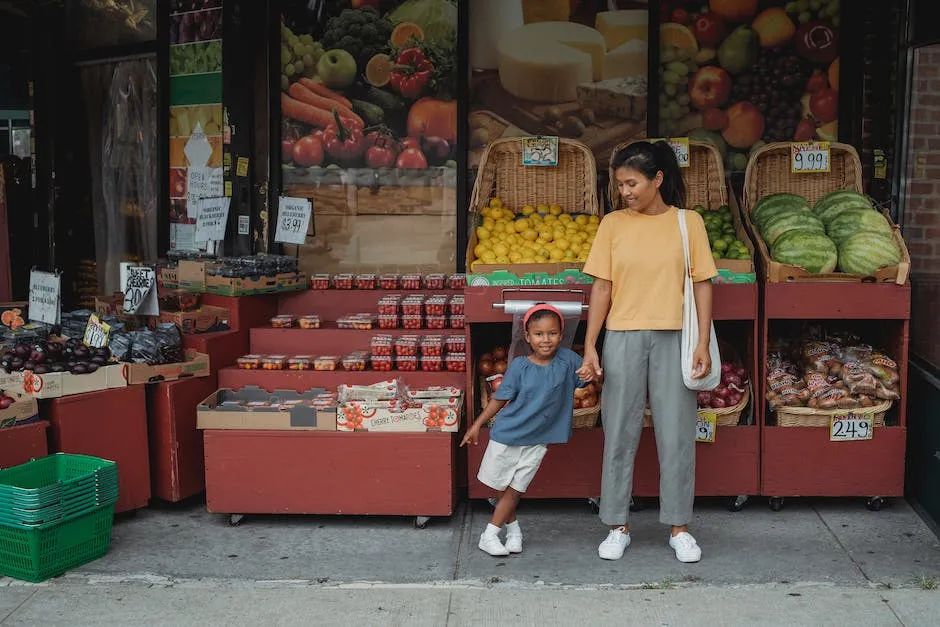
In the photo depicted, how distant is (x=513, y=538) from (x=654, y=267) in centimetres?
148

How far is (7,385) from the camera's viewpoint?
5234 mm

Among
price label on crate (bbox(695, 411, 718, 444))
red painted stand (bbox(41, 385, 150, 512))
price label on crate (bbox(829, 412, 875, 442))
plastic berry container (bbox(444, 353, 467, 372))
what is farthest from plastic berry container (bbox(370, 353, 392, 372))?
price label on crate (bbox(829, 412, 875, 442))

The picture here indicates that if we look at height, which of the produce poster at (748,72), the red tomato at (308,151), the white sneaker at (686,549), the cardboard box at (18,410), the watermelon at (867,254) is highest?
the produce poster at (748,72)

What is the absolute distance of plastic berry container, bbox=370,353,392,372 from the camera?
5.91 m

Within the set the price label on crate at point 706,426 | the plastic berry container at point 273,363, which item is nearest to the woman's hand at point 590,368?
the price label on crate at point 706,426

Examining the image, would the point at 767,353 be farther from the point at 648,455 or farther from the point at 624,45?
the point at 624,45

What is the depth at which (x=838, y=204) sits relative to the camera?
588cm

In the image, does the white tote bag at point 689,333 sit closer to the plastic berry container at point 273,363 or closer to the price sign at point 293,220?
the plastic berry container at point 273,363

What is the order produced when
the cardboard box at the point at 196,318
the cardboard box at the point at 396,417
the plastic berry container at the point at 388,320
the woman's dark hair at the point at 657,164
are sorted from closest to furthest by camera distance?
the woman's dark hair at the point at 657,164 < the cardboard box at the point at 396,417 < the cardboard box at the point at 196,318 < the plastic berry container at the point at 388,320

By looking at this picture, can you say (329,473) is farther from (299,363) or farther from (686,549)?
(686,549)

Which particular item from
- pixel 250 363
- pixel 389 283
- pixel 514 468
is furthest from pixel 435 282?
pixel 514 468

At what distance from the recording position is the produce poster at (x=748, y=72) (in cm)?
677

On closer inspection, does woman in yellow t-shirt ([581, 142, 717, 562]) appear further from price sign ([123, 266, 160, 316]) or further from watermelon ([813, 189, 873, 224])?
price sign ([123, 266, 160, 316])

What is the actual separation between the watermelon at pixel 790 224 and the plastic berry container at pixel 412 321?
2.08 meters
